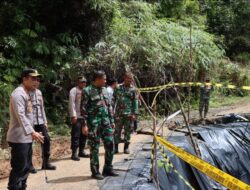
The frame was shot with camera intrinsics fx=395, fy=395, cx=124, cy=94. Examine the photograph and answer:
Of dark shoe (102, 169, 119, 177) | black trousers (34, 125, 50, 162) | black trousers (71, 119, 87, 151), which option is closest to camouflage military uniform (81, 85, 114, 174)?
dark shoe (102, 169, 119, 177)

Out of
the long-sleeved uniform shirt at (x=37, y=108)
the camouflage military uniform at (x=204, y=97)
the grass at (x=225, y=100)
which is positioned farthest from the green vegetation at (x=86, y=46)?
the long-sleeved uniform shirt at (x=37, y=108)

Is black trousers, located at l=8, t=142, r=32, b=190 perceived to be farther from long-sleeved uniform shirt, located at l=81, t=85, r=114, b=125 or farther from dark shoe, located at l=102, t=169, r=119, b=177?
dark shoe, located at l=102, t=169, r=119, b=177

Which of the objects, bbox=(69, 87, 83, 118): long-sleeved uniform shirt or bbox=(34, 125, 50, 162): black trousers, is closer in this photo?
bbox=(34, 125, 50, 162): black trousers

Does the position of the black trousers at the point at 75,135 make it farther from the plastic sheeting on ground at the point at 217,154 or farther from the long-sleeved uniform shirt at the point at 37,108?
the plastic sheeting on ground at the point at 217,154

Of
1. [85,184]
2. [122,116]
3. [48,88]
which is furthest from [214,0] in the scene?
[85,184]

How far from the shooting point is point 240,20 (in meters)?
26.0

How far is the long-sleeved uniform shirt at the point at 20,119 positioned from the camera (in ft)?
16.1

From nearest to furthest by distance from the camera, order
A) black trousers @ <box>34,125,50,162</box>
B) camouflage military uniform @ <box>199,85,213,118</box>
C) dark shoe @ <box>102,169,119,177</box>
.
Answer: dark shoe @ <box>102,169,119,177</box> → black trousers @ <box>34,125,50,162</box> → camouflage military uniform @ <box>199,85,213,118</box>

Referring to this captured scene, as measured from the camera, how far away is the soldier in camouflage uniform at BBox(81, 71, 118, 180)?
19.9 feet

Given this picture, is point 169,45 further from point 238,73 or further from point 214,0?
point 214,0

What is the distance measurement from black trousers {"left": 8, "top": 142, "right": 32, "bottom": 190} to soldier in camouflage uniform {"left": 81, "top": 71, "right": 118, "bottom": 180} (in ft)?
3.88

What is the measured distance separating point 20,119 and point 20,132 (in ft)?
0.66

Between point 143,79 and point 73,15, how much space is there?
3139 millimetres

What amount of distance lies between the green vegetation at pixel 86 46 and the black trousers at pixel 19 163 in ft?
15.5
